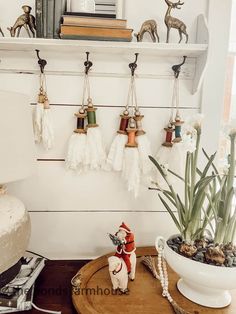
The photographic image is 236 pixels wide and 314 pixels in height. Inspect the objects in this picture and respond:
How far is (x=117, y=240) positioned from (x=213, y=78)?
707mm

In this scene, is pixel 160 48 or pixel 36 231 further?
pixel 36 231

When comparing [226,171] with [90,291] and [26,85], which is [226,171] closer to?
[90,291]

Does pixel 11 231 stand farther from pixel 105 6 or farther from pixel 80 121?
pixel 105 6

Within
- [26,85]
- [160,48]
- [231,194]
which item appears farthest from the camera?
[26,85]

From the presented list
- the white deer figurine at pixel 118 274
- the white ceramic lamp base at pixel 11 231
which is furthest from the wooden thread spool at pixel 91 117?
the white deer figurine at pixel 118 274

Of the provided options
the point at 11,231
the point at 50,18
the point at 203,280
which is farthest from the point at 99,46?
the point at 203,280

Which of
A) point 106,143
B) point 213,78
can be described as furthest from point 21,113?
point 213,78

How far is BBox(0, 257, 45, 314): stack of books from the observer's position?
2.77ft

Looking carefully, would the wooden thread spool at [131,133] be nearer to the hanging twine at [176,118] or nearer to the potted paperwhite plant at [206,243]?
the hanging twine at [176,118]

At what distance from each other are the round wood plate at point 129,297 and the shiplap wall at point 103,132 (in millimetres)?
235

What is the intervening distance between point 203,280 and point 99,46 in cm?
78

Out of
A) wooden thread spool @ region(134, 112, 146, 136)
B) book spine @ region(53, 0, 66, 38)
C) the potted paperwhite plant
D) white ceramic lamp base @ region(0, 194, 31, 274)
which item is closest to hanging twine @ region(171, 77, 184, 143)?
wooden thread spool @ region(134, 112, 146, 136)

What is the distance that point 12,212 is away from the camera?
0.90m

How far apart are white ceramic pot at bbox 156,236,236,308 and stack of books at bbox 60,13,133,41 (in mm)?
671
